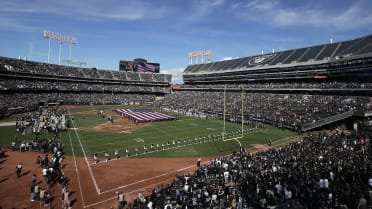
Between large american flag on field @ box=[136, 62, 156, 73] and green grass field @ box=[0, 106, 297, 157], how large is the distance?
64.6 metres

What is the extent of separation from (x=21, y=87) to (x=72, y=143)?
1831 inches

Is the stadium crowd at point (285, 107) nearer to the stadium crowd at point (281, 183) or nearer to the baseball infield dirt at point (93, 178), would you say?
the stadium crowd at point (281, 183)

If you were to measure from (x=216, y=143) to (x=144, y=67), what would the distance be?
262 ft

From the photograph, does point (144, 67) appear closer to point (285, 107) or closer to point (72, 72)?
point (72, 72)

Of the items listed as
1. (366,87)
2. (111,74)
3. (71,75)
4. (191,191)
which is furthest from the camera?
(111,74)

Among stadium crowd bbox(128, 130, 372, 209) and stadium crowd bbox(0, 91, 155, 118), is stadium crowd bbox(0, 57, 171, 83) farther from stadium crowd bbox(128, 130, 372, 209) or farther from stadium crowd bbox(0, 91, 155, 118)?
stadium crowd bbox(128, 130, 372, 209)

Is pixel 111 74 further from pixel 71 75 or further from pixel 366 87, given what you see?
pixel 366 87

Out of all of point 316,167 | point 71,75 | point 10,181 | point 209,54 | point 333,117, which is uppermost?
point 209,54

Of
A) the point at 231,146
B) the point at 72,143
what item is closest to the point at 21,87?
the point at 72,143

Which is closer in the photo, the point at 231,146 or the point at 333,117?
the point at 231,146

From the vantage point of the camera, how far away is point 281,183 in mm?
14383

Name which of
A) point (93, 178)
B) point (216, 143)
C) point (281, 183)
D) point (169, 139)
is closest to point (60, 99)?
point (169, 139)

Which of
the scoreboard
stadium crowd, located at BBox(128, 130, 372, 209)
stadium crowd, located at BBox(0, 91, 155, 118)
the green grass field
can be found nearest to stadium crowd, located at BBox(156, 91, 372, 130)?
the green grass field

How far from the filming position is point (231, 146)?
96.8ft
